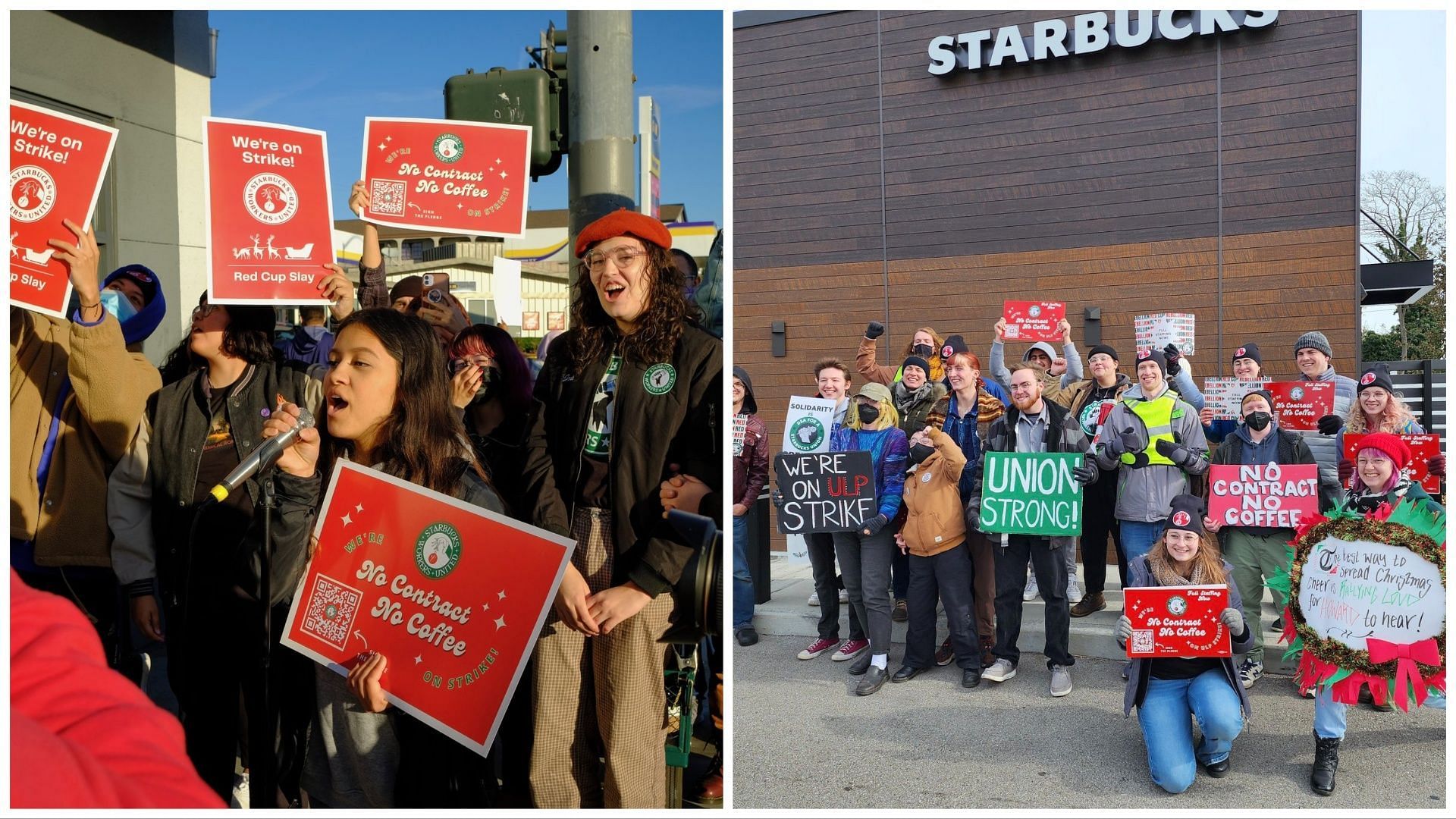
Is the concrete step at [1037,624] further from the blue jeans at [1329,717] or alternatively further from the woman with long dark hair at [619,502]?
the woman with long dark hair at [619,502]

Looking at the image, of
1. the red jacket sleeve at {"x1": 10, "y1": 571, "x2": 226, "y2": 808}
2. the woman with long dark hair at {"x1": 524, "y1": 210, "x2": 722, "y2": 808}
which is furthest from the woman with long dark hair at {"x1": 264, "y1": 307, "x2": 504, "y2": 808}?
the red jacket sleeve at {"x1": 10, "y1": 571, "x2": 226, "y2": 808}

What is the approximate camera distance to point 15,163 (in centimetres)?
287

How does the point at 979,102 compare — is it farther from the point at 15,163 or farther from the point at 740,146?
the point at 15,163

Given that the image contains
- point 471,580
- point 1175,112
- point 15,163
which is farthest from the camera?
point 1175,112

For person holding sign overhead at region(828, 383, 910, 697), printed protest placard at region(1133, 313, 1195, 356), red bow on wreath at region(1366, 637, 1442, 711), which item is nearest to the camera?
red bow on wreath at region(1366, 637, 1442, 711)

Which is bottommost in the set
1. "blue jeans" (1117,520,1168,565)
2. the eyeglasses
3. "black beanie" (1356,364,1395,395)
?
"blue jeans" (1117,520,1168,565)

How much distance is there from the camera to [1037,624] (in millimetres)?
6371

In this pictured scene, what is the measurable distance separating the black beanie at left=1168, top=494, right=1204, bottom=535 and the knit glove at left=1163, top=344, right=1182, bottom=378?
91.3 inches

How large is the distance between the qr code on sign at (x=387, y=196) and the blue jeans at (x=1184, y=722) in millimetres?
3345

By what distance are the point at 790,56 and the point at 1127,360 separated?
454 centimetres

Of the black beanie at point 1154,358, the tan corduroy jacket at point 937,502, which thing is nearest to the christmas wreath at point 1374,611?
the black beanie at point 1154,358

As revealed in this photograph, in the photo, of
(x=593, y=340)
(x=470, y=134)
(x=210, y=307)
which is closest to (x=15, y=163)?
(x=210, y=307)

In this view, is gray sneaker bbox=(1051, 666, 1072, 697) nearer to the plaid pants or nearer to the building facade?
the plaid pants

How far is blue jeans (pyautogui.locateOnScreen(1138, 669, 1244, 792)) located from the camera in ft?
13.3
